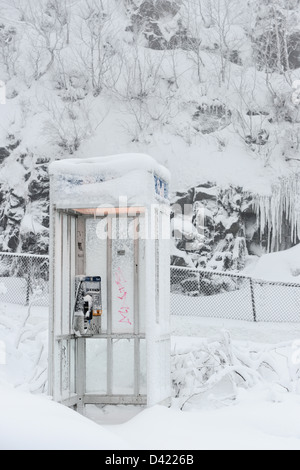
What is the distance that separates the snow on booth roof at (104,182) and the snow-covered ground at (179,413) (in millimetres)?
2068

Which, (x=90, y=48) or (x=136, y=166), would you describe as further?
(x=90, y=48)

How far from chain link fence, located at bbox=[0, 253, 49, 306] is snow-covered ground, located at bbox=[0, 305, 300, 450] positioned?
6.01 m

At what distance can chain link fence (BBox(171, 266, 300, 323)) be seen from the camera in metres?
16.9

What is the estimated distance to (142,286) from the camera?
25.3 feet

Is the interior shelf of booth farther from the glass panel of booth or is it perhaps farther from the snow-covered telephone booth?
the glass panel of booth

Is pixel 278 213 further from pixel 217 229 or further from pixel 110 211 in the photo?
pixel 110 211
